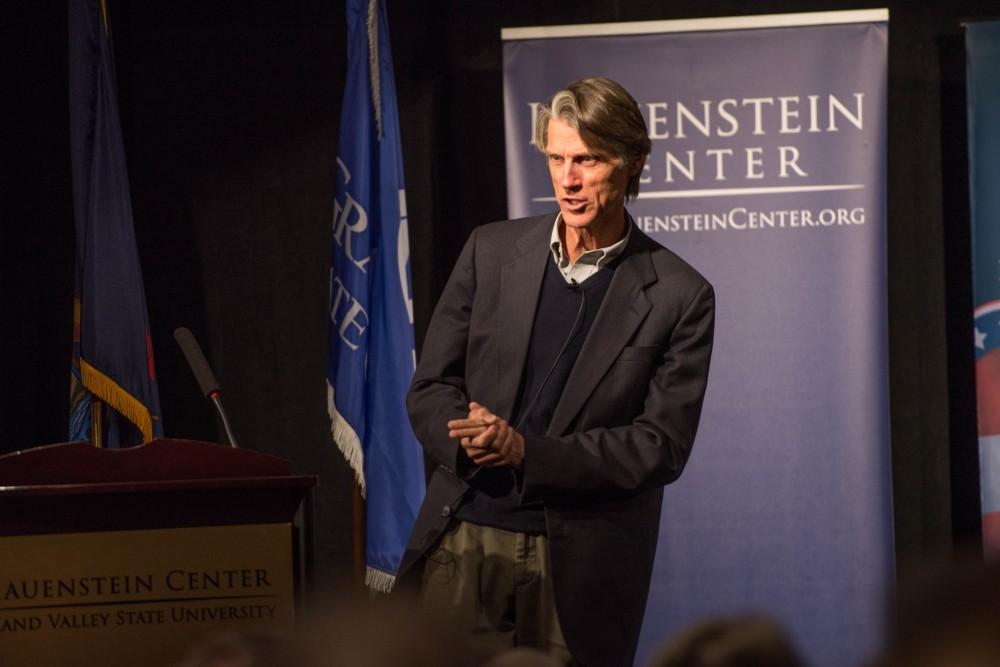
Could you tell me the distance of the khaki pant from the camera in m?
2.71

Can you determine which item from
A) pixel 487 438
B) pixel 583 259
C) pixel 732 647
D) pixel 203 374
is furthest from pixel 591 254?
pixel 732 647

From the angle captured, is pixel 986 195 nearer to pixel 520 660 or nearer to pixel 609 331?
pixel 609 331

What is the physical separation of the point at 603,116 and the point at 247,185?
2.91 m

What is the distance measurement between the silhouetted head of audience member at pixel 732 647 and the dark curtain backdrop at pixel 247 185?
14.6 ft

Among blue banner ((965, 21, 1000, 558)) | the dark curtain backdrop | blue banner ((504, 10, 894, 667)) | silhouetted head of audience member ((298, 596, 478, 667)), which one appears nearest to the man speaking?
silhouetted head of audience member ((298, 596, 478, 667))

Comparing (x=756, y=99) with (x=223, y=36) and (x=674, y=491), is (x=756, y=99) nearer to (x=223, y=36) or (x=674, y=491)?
(x=674, y=491)

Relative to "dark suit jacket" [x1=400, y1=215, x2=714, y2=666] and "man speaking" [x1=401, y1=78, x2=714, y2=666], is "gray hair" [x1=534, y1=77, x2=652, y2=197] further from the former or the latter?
"dark suit jacket" [x1=400, y1=215, x2=714, y2=666]

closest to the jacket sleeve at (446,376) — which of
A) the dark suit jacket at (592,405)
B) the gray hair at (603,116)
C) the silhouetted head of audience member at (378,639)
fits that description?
the dark suit jacket at (592,405)

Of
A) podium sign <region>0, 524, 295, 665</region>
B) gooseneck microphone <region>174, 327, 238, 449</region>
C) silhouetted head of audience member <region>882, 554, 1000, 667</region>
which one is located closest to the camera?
silhouetted head of audience member <region>882, 554, 1000, 667</region>

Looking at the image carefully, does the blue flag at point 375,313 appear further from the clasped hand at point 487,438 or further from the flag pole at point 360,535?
the clasped hand at point 487,438

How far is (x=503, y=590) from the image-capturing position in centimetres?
272

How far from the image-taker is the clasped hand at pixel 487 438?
8.24ft

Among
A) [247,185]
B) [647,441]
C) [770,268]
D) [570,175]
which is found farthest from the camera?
[247,185]

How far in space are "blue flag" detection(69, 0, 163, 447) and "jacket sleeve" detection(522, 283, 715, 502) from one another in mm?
2111
